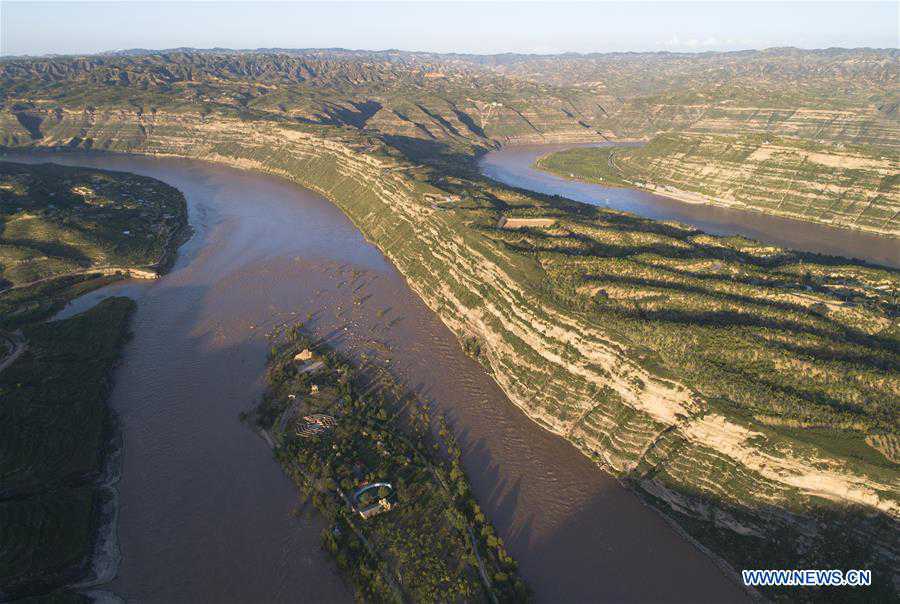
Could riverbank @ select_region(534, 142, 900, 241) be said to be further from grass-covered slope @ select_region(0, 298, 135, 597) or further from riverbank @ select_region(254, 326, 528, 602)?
grass-covered slope @ select_region(0, 298, 135, 597)

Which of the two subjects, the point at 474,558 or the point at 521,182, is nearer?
the point at 474,558

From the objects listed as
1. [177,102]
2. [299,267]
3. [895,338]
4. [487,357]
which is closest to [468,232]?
[487,357]

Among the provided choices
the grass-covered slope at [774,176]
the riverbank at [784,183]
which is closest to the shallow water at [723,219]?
the riverbank at [784,183]

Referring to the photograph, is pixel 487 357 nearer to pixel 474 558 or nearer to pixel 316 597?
pixel 474 558

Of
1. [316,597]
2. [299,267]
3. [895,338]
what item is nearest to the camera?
[316,597]

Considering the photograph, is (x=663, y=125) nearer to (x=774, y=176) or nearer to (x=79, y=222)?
(x=774, y=176)

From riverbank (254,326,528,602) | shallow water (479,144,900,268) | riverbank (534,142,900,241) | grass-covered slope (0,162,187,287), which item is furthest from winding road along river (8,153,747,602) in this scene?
riverbank (534,142,900,241)

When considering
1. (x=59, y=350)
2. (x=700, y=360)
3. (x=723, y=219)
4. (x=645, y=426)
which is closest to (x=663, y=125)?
(x=723, y=219)
